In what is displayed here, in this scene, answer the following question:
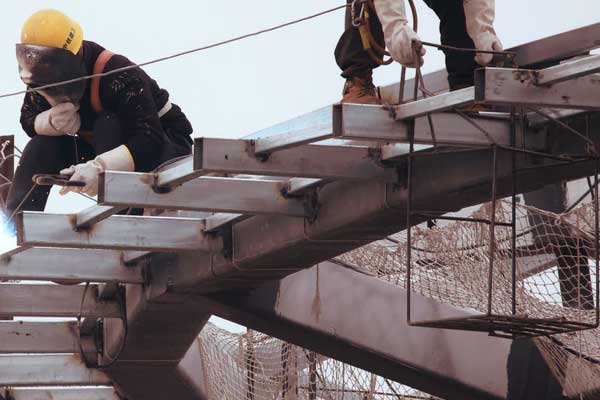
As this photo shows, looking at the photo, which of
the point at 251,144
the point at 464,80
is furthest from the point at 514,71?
the point at 251,144

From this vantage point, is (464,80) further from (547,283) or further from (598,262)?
(547,283)

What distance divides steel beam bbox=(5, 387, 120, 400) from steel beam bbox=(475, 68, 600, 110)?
29.7 ft

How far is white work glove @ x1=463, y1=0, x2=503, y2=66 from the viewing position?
8.98 metres

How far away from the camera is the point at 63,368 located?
14.8m

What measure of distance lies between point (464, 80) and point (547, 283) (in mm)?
2339

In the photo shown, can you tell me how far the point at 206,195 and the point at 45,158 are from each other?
2.41 m

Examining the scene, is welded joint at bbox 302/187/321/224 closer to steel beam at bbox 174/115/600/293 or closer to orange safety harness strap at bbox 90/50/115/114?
steel beam at bbox 174/115/600/293

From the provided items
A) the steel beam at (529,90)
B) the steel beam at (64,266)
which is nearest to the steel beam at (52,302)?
the steel beam at (64,266)

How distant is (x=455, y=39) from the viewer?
30.5 ft

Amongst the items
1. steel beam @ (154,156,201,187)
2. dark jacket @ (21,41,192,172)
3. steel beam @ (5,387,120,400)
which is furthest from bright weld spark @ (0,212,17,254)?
steel beam @ (5,387,120,400)

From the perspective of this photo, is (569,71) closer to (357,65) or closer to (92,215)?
(357,65)

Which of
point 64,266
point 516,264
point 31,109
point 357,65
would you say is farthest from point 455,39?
point 31,109

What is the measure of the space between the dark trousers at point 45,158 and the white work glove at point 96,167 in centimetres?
39

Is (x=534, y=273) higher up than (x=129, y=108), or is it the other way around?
(x=129, y=108)
